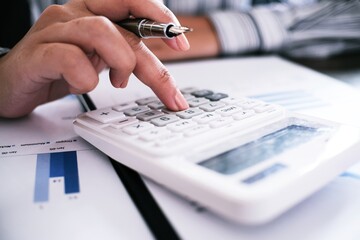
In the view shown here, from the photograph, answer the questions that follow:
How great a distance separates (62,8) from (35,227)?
252 millimetres

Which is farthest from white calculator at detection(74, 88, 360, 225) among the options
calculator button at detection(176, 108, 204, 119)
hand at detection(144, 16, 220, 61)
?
hand at detection(144, 16, 220, 61)

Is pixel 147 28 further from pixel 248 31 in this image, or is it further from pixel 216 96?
pixel 248 31

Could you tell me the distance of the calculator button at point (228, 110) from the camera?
354 millimetres

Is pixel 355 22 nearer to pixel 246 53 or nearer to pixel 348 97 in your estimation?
pixel 246 53

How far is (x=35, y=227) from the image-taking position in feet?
0.83

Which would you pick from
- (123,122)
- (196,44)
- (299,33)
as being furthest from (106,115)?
(299,33)

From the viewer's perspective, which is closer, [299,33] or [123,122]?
[123,122]

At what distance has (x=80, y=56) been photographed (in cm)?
34

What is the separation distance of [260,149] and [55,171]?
18 cm

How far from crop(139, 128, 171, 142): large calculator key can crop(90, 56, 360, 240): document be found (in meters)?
0.03

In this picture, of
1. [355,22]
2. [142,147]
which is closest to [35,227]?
[142,147]

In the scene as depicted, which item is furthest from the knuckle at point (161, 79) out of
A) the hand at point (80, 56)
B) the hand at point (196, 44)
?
the hand at point (196, 44)

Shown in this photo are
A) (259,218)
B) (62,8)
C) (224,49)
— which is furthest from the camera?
(224,49)

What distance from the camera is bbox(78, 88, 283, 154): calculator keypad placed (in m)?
0.30
